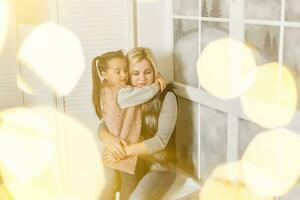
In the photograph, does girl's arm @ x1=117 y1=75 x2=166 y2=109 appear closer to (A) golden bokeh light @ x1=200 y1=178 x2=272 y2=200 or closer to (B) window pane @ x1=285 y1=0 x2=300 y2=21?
(A) golden bokeh light @ x1=200 y1=178 x2=272 y2=200

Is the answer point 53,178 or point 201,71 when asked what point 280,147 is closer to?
point 201,71

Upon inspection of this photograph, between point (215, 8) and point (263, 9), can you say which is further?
point (215, 8)

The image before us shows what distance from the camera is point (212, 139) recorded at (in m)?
2.12

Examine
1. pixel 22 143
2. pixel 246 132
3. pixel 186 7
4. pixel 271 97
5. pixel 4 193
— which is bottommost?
pixel 4 193

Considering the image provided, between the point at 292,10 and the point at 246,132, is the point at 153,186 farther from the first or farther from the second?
the point at 292,10

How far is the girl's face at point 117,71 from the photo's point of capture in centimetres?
215

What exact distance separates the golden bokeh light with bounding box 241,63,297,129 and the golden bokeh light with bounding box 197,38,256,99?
0.05 metres

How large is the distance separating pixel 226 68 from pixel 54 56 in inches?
34.5

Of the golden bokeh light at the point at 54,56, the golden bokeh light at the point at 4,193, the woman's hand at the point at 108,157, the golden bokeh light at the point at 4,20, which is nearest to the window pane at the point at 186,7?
the golden bokeh light at the point at 54,56

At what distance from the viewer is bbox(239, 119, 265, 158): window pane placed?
5.92ft

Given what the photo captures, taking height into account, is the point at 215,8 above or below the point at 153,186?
above

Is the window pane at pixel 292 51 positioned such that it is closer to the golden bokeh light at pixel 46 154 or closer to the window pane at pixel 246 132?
the window pane at pixel 246 132

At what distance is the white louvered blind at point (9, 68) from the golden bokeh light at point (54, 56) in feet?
0.16

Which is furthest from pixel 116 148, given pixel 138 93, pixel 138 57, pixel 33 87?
pixel 33 87
